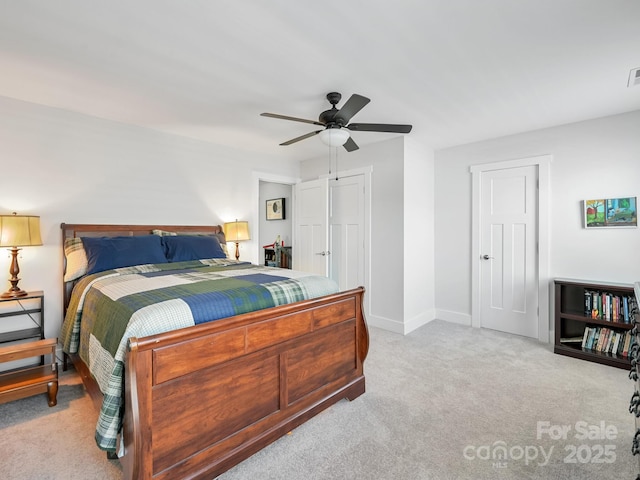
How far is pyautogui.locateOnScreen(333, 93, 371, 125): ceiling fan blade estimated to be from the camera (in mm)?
2103

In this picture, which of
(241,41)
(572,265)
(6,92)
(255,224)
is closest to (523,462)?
(572,265)

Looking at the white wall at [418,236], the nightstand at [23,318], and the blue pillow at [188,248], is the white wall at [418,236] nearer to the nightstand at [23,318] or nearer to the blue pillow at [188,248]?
the blue pillow at [188,248]

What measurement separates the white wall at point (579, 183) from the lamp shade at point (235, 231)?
293cm

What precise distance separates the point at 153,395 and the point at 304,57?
2.15 m

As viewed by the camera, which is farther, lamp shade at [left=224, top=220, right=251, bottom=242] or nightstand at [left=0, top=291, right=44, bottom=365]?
lamp shade at [left=224, top=220, right=251, bottom=242]

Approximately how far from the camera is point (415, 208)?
4109 millimetres

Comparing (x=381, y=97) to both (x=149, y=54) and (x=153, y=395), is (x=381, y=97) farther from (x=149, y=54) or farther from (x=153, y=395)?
(x=153, y=395)

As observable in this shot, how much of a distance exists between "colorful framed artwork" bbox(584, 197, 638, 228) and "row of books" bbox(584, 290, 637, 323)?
0.71 meters

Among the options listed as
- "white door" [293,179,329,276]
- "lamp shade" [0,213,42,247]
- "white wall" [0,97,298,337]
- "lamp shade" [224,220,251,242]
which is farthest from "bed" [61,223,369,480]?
"white door" [293,179,329,276]

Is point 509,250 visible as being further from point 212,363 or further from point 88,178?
point 88,178

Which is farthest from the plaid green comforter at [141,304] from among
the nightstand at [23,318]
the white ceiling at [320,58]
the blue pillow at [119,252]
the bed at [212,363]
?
the white ceiling at [320,58]

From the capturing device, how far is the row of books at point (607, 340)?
298 cm

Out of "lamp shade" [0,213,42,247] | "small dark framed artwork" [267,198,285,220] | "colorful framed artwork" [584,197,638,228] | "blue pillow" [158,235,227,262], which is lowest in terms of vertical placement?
"blue pillow" [158,235,227,262]

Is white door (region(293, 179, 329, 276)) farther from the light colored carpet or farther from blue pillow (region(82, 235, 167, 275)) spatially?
blue pillow (region(82, 235, 167, 275))
